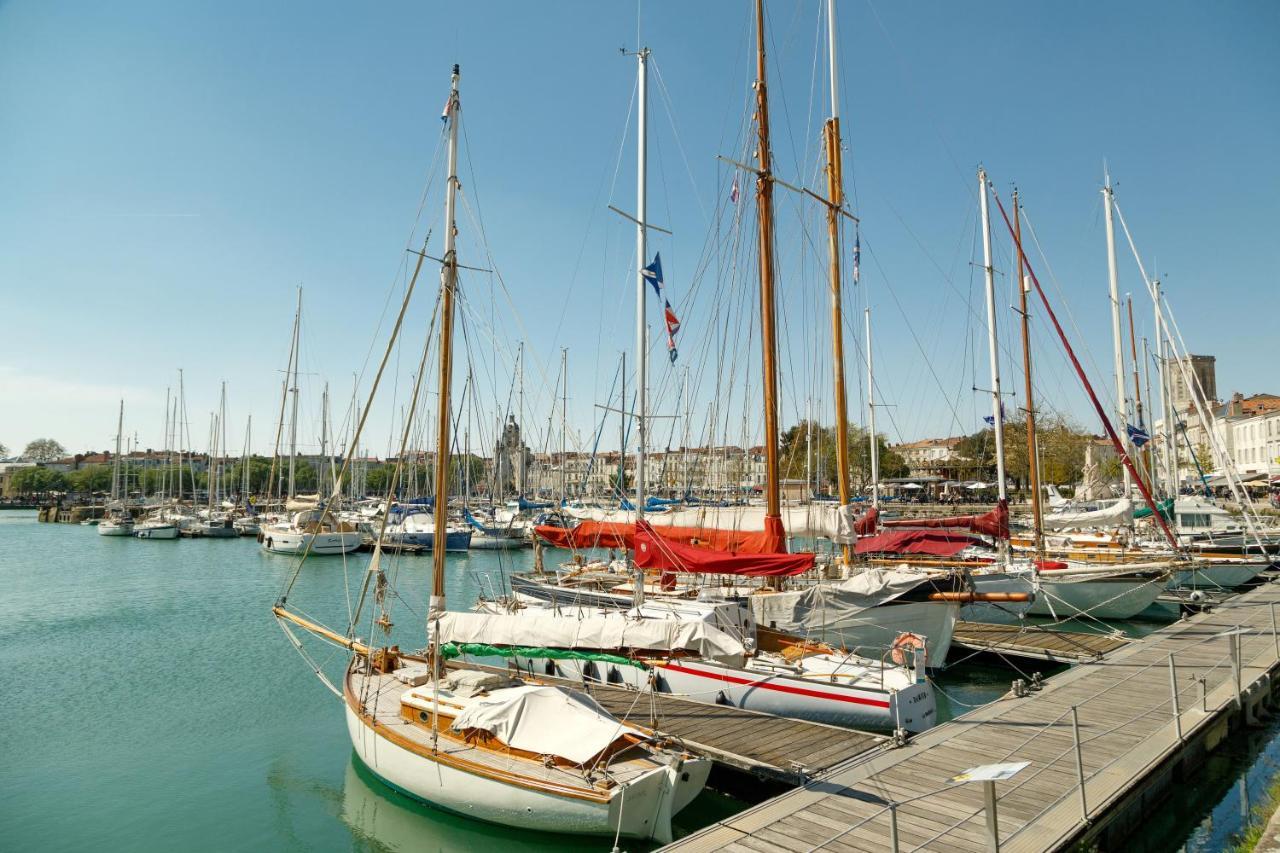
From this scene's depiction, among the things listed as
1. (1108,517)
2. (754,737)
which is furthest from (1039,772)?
(1108,517)

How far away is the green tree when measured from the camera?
149m

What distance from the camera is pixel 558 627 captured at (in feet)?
46.9

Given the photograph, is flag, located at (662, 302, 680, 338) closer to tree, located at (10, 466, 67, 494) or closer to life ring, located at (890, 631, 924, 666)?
life ring, located at (890, 631, 924, 666)

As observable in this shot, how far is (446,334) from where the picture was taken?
14352 millimetres

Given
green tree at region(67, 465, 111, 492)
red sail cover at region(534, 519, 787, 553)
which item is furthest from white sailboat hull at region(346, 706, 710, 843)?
green tree at region(67, 465, 111, 492)

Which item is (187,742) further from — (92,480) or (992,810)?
(92,480)

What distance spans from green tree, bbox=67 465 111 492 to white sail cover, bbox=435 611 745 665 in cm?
17249

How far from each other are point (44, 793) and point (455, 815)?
9483 mm

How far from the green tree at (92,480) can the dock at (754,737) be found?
571 ft

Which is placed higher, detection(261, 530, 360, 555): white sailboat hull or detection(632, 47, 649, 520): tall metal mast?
detection(632, 47, 649, 520): tall metal mast

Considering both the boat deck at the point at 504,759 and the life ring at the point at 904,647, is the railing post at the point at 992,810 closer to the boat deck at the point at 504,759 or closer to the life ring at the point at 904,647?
the boat deck at the point at 504,759

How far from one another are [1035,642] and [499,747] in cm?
1791

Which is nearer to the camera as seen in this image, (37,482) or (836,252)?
(836,252)

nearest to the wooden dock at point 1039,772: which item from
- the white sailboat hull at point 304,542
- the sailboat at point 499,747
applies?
the sailboat at point 499,747
